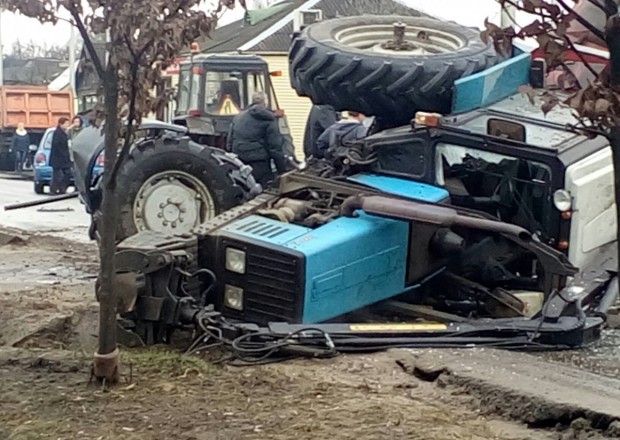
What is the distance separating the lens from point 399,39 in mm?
9406

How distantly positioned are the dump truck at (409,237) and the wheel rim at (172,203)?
4.23 feet

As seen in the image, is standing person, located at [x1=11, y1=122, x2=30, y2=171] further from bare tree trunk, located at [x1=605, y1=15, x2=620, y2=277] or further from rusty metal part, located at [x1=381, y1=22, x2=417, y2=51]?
bare tree trunk, located at [x1=605, y1=15, x2=620, y2=277]

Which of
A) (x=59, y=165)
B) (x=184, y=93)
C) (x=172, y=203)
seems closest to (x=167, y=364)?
(x=172, y=203)

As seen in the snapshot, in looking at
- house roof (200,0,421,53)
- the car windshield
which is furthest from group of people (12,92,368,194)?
house roof (200,0,421,53)

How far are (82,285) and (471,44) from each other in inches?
162

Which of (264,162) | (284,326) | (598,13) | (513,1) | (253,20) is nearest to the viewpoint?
(513,1)

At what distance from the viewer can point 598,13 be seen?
379cm

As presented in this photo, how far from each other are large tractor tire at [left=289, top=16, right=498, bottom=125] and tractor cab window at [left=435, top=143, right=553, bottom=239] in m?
0.67

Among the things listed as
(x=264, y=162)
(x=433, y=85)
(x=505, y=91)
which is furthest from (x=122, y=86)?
(x=264, y=162)

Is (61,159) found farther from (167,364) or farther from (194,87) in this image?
(167,364)

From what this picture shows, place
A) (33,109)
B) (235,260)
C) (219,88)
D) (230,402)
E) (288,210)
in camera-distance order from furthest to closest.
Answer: (33,109) < (219,88) < (288,210) < (235,260) < (230,402)

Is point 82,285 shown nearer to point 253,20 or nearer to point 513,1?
point 513,1

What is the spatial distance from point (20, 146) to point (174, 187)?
24438mm

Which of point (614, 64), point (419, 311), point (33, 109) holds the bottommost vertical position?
point (33, 109)
